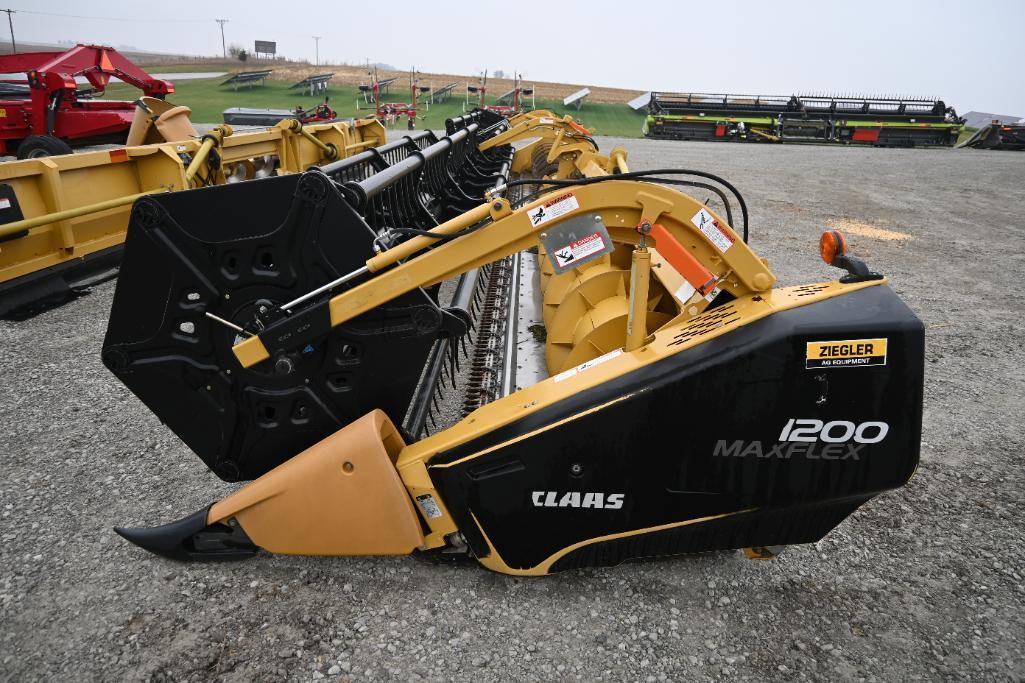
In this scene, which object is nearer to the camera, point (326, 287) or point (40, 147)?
point (326, 287)

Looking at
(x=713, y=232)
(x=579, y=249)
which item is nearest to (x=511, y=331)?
(x=579, y=249)

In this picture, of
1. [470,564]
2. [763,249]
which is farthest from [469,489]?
[763,249]

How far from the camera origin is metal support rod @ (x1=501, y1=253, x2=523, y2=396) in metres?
3.69

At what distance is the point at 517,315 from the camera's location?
15.2 feet

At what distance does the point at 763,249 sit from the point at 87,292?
26.1 feet

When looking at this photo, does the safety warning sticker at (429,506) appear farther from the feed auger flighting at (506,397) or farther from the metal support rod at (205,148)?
the metal support rod at (205,148)

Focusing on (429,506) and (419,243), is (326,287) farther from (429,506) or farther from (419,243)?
(429,506)

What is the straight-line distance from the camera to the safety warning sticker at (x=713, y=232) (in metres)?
2.44

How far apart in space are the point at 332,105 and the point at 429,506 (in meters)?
31.2

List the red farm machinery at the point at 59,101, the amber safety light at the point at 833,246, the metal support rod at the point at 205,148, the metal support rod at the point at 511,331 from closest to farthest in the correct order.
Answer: the amber safety light at the point at 833,246 < the metal support rod at the point at 511,331 < the metal support rod at the point at 205,148 < the red farm machinery at the point at 59,101

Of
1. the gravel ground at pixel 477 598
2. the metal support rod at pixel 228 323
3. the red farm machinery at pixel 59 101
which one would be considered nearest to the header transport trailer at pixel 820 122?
the red farm machinery at pixel 59 101

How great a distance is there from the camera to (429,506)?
255cm

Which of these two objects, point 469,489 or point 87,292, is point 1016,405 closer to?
point 469,489

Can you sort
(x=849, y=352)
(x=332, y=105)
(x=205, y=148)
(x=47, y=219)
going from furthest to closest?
1. (x=332, y=105)
2. (x=205, y=148)
3. (x=47, y=219)
4. (x=849, y=352)
